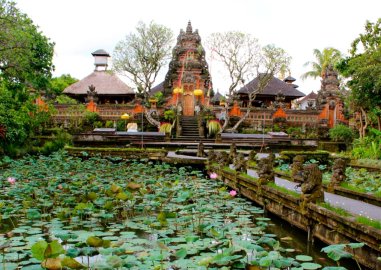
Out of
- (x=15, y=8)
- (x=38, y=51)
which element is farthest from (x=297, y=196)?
(x=38, y=51)

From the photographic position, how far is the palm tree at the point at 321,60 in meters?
38.3

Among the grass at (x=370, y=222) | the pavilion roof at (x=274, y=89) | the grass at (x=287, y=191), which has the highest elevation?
the pavilion roof at (x=274, y=89)

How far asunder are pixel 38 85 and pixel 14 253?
19.9 metres

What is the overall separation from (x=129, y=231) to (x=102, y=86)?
1243 inches

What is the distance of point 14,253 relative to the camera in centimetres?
379

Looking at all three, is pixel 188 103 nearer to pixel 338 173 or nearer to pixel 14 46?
pixel 14 46

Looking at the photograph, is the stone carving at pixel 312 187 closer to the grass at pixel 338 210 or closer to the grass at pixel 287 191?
the grass at pixel 338 210

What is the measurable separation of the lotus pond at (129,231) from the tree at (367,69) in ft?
36.8

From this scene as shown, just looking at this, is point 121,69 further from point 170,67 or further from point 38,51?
point 38,51

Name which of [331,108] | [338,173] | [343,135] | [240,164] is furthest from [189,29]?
[338,173]

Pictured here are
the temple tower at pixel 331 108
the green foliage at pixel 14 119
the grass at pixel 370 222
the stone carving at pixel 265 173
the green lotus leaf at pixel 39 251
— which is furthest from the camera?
the temple tower at pixel 331 108

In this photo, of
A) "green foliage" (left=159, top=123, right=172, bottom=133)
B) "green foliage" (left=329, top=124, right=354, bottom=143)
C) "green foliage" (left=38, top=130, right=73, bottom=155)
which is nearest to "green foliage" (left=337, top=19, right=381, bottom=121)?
"green foliage" (left=329, top=124, right=354, bottom=143)

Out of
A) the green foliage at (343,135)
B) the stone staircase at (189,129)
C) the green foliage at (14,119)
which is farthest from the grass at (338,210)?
the green foliage at (343,135)

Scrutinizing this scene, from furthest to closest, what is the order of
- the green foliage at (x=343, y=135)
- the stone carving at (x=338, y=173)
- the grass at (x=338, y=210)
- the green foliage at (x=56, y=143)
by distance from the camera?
the green foliage at (x=343, y=135), the green foliage at (x=56, y=143), the stone carving at (x=338, y=173), the grass at (x=338, y=210)
